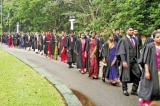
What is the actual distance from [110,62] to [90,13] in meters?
25.3

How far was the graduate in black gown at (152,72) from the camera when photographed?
5562 millimetres

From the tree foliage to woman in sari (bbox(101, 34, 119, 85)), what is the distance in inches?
264

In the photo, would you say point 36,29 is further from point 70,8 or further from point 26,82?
point 26,82

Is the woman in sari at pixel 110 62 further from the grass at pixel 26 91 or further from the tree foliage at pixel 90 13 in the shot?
the tree foliage at pixel 90 13

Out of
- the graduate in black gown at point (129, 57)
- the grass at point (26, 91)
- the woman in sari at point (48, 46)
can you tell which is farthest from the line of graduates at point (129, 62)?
the woman in sari at point (48, 46)

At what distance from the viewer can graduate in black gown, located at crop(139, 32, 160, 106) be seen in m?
5.56

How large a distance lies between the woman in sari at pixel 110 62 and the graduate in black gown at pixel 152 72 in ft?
10.1

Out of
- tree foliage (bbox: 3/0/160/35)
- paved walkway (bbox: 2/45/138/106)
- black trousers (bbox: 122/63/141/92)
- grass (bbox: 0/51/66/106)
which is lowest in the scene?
paved walkway (bbox: 2/45/138/106)

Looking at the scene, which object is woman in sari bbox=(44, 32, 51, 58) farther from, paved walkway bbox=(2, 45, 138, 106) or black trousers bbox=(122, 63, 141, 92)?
black trousers bbox=(122, 63, 141, 92)

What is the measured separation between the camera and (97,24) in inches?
972

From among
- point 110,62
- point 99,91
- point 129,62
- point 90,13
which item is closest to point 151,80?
point 129,62

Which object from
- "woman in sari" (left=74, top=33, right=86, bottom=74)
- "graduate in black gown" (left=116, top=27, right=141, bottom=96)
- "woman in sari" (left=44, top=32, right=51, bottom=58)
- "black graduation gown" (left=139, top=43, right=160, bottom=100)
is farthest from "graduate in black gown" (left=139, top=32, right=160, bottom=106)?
"woman in sari" (left=44, top=32, right=51, bottom=58)

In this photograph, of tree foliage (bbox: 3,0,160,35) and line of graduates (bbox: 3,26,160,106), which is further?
tree foliage (bbox: 3,0,160,35)

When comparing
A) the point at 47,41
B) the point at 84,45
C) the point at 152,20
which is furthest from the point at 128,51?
the point at 47,41
